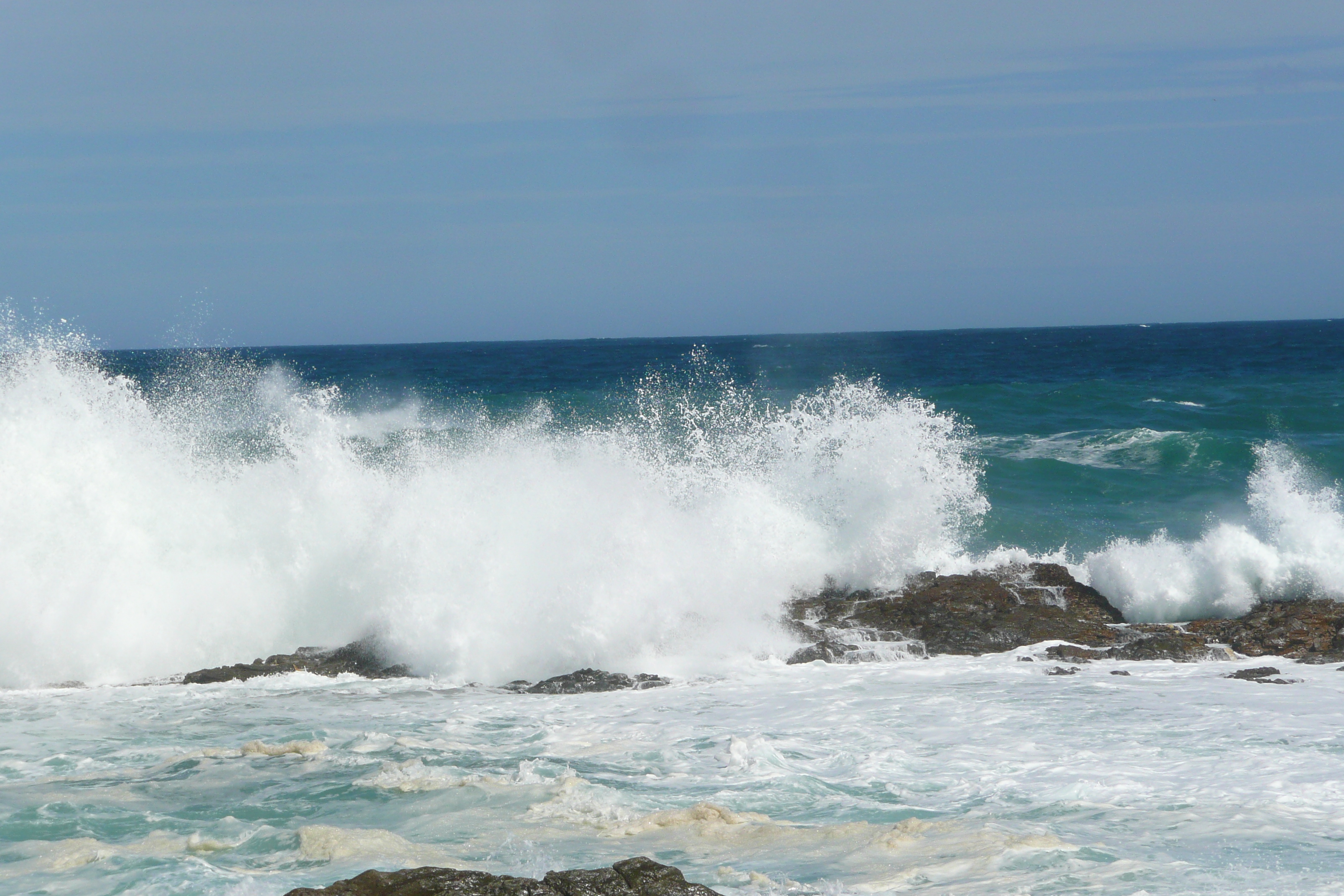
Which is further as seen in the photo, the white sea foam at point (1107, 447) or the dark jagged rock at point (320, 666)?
the white sea foam at point (1107, 447)

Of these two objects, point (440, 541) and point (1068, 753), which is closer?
point (1068, 753)

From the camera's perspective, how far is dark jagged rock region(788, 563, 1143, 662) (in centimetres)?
1052

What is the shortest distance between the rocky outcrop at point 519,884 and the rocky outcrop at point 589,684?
483cm

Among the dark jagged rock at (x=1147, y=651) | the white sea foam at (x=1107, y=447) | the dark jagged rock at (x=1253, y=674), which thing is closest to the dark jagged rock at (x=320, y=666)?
the dark jagged rock at (x=1147, y=651)

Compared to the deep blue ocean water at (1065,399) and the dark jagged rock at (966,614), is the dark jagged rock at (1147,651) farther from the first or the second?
the deep blue ocean water at (1065,399)

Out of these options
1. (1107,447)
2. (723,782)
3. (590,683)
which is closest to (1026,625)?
(590,683)

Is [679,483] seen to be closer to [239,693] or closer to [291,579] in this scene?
[291,579]

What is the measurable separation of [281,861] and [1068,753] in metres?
4.50

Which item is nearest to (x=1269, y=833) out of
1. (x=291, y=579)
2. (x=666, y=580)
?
(x=666, y=580)

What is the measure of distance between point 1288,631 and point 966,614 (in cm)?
268

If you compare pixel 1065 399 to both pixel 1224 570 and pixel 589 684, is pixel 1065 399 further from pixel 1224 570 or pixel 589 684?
pixel 589 684

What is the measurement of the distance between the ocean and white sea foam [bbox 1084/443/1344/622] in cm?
3

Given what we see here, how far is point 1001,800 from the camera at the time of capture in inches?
250

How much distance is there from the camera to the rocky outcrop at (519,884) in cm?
426
